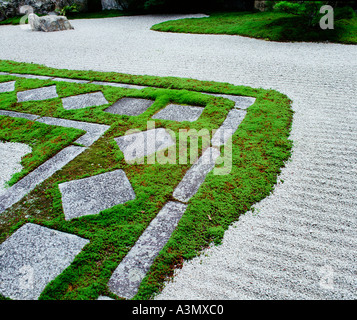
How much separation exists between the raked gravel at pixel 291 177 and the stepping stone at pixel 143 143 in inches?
50.4

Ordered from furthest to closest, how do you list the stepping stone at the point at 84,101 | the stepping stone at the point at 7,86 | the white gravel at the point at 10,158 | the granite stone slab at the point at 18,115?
the stepping stone at the point at 7,86 < the stepping stone at the point at 84,101 < the granite stone slab at the point at 18,115 < the white gravel at the point at 10,158

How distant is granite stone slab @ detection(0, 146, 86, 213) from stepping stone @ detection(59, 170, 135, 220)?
0.96ft

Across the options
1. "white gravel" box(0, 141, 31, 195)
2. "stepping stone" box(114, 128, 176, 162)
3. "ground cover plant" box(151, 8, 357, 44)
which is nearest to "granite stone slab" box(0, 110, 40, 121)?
"white gravel" box(0, 141, 31, 195)

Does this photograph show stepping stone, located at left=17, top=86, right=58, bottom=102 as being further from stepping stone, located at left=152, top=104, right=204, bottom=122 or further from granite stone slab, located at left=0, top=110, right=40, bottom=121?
stepping stone, located at left=152, top=104, right=204, bottom=122

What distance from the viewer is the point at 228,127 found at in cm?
336

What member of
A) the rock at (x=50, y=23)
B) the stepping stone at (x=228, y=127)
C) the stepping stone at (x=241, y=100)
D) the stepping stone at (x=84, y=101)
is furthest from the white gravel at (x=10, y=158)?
the rock at (x=50, y=23)

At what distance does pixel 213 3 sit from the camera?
11.1 meters

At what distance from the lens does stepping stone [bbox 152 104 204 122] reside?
3617mm

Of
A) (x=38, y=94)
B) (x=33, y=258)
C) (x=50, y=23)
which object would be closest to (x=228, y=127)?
(x=33, y=258)

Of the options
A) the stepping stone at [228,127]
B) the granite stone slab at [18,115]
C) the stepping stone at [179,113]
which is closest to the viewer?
the stepping stone at [228,127]

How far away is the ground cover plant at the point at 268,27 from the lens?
22.3ft

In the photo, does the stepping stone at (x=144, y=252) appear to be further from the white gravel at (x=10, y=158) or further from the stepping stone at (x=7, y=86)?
the stepping stone at (x=7, y=86)

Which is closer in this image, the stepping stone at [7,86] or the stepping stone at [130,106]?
the stepping stone at [130,106]
